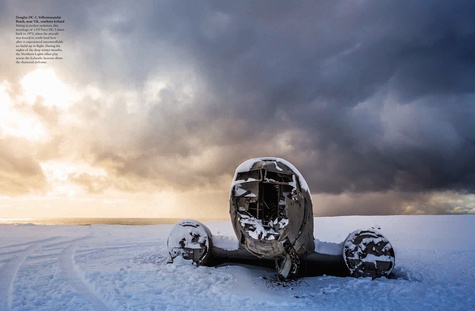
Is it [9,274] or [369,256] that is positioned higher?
[369,256]

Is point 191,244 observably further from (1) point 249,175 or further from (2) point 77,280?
(1) point 249,175

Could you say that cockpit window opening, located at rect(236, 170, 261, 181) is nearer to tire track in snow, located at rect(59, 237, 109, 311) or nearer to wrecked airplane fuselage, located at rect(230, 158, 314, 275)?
wrecked airplane fuselage, located at rect(230, 158, 314, 275)

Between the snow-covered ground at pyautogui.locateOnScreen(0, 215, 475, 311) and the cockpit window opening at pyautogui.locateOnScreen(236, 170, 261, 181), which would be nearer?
the snow-covered ground at pyautogui.locateOnScreen(0, 215, 475, 311)

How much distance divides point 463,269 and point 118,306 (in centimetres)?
1105

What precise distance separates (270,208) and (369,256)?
12.1 ft

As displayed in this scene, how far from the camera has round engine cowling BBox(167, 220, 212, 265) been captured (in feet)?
29.7

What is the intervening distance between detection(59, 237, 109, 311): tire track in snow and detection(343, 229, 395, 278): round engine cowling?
639cm

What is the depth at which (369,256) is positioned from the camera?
27.3 feet

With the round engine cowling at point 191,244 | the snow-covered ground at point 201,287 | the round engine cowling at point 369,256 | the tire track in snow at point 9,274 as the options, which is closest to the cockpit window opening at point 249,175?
A: the snow-covered ground at point 201,287

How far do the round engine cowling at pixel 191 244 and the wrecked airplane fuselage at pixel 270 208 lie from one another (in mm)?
2728

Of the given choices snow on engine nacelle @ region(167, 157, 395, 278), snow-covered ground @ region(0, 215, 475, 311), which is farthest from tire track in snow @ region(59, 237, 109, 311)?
snow on engine nacelle @ region(167, 157, 395, 278)

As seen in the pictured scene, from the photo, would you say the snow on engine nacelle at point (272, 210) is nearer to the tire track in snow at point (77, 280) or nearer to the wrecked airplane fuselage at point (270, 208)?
the wrecked airplane fuselage at point (270, 208)

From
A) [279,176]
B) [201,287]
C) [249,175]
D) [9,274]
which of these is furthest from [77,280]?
[279,176]

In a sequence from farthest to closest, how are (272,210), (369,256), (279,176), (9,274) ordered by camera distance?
(369,256)
(9,274)
(272,210)
(279,176)
